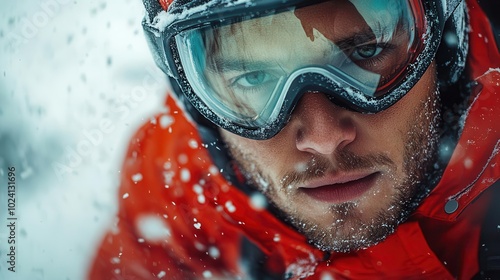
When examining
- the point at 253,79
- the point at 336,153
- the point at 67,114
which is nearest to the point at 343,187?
the point at 336,153

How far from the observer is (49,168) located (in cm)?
156

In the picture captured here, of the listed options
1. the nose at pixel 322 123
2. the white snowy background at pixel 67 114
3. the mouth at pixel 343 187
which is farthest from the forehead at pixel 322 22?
the white snowy background at pixel 67 114

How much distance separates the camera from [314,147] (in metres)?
1.12

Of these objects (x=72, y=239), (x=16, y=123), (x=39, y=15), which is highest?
(x=39, y=15)

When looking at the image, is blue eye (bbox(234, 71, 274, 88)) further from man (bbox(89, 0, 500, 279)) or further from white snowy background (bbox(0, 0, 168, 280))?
white snowy background (bbox(0, 0, 168, 280))

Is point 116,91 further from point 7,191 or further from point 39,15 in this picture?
point 7,191

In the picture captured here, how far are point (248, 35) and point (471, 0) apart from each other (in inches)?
20.6

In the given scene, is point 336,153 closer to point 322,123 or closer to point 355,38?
point 322,123

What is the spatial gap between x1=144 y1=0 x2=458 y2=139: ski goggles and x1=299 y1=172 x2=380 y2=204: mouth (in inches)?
5.0

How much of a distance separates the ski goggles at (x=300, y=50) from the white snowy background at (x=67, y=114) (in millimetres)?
297

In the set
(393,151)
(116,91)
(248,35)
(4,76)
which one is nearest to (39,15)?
(4,76)

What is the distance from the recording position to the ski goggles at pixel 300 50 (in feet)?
3.43

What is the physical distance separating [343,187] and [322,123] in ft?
0.54

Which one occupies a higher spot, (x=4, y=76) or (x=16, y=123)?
(x=4, y=76)
